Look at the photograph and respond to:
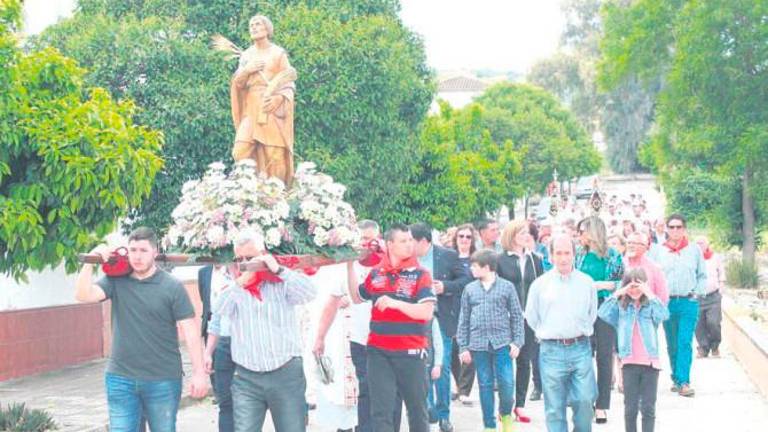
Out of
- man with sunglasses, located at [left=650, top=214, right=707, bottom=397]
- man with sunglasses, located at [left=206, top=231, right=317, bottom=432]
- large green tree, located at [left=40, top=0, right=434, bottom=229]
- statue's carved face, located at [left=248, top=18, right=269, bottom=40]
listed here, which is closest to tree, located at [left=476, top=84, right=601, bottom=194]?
large green tree, located at [left=40, top=0, right=434, bottom=229]

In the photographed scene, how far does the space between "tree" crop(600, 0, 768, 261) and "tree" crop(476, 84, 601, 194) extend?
95.9 feet

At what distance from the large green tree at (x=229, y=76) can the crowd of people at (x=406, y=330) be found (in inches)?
359

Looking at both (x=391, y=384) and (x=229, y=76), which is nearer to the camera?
(x=391, y=384)

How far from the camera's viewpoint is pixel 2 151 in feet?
34.0

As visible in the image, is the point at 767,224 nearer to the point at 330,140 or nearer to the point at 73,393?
the point at 330,140

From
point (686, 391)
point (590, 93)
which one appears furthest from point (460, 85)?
point (686, 391)

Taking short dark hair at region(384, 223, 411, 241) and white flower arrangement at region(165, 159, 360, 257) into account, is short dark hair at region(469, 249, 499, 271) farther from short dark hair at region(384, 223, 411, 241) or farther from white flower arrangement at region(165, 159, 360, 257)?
short dark hair at region(384, 223, 411, 241)

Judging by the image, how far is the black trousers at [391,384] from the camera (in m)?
8.99

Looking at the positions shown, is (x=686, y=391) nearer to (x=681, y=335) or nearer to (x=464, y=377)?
(x=681, y=335)

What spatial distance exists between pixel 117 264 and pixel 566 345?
3.70m

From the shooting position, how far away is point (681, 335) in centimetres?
1341

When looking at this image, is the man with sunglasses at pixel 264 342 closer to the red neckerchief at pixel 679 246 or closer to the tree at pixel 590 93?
the red neckerchief at pixel 679 246

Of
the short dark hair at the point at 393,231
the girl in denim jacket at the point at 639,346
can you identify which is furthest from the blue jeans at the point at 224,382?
the girl in denim jacket at the point at 639,346

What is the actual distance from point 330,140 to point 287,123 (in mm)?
10644
